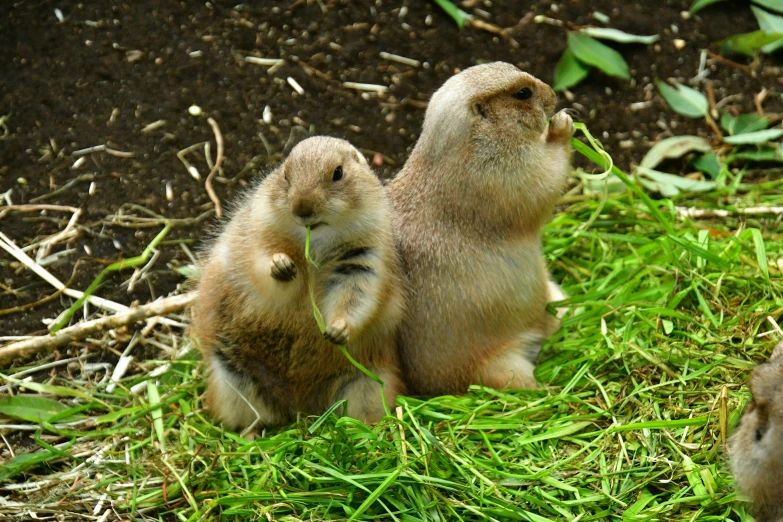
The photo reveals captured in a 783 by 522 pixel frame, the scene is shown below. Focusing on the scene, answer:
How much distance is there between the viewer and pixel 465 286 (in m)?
5.31

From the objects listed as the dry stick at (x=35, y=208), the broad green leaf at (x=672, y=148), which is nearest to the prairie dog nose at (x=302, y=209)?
the dry stick at (x=35, y=208)

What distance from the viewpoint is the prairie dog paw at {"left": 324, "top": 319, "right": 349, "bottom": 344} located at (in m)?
4.76

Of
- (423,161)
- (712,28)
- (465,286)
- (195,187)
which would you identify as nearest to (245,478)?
(465,286)

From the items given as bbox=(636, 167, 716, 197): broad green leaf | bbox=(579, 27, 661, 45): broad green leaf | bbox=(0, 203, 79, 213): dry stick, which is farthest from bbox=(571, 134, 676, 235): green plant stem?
bbox=(0, 203, 79, 213): dry stick

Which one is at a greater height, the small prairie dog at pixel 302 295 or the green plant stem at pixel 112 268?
the small prairie dog at pixel 302 295

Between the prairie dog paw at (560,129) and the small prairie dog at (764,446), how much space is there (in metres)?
1.98

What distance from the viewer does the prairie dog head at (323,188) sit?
15.1 feet

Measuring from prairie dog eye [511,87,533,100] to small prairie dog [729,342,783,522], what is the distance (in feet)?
6.78

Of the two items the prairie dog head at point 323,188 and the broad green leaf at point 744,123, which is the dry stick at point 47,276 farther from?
the broad green leaf at point 744,123

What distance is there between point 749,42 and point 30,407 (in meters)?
6.01

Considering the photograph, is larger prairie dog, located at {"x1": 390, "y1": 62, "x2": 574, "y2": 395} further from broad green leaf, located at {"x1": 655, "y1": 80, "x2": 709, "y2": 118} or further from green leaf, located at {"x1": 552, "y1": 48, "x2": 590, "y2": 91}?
broad green leaf, located at {"x1": 655, "y1": 80, "x2": 709, "y2": 118}

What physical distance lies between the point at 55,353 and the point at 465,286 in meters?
2.60

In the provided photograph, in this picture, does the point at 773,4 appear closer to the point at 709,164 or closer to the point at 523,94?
the point at 709,164

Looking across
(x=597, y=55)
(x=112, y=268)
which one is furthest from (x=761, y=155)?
(x=112, y=268)
